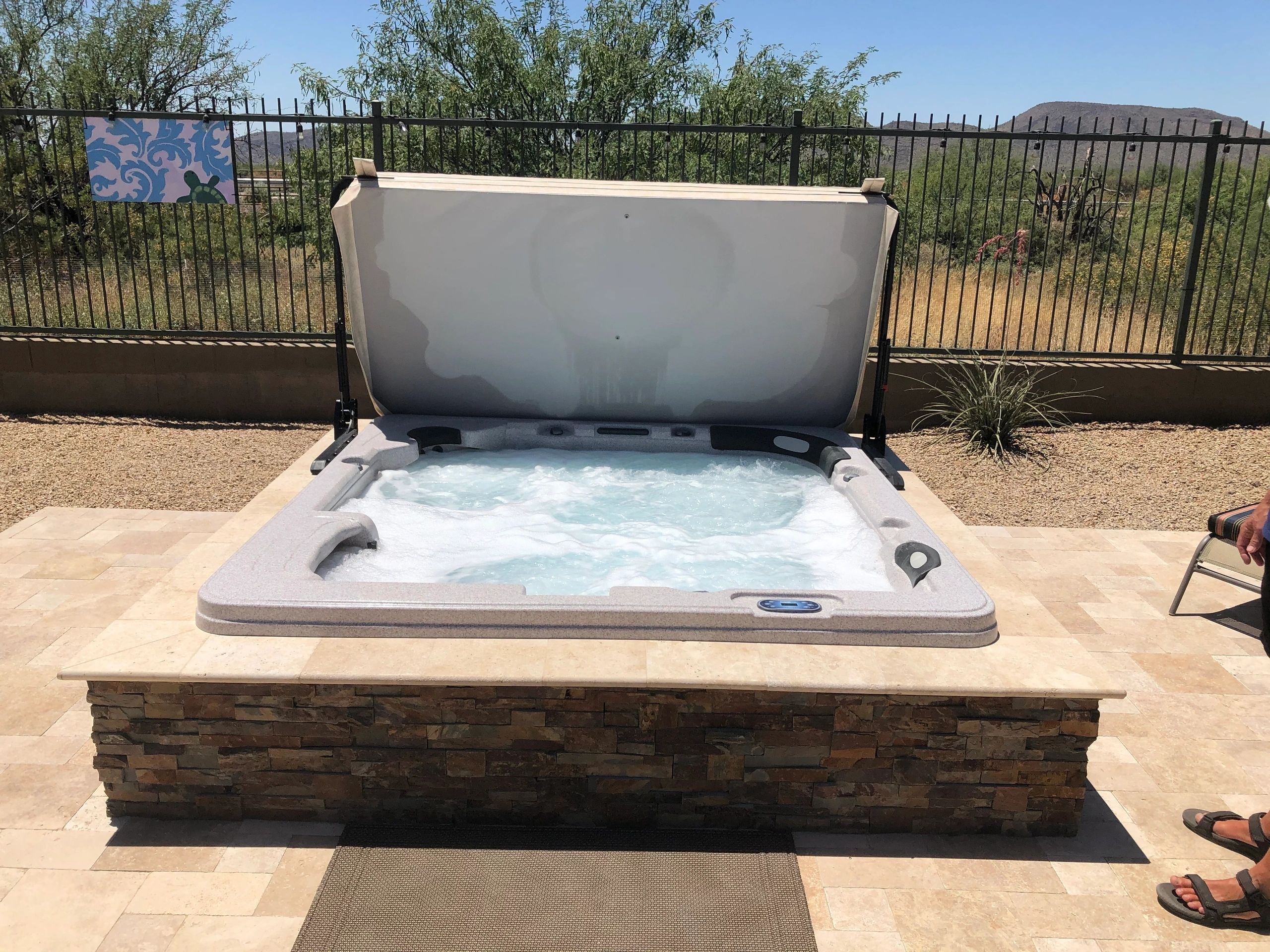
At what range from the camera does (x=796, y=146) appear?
6.04 m

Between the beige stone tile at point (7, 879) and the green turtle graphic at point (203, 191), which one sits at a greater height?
the green turtle graphic at point (203, 191)

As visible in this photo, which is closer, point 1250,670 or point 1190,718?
point 1190,718

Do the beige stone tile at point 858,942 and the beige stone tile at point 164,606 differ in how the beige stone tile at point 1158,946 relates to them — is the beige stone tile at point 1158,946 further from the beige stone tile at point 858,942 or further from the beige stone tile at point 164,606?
the beige stone tile at point 164,606

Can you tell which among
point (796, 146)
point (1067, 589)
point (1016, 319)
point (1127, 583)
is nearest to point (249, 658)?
point (1067, 589)

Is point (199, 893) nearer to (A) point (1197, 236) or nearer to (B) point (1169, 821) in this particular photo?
(B) point (1169, 821)

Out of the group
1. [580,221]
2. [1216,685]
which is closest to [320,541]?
[580,221]

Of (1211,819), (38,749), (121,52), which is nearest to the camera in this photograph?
(1211,819)

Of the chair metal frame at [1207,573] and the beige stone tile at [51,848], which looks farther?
the chair metal frame at [1207,573]

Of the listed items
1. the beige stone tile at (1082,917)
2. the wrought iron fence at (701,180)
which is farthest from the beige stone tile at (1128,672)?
the wrought iron fence at (701,180)

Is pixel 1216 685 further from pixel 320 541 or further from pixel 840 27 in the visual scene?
pixel 840 27

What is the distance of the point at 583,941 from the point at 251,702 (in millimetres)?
1008

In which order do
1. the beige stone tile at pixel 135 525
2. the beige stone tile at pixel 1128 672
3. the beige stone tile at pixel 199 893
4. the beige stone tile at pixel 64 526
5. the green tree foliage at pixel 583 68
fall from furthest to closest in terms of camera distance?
the green tree foliage at pixel 583 68 → the beige stone tile at pixel 135 525 → the beige stone tile at pixel 64 526 → the beige stone tile at pixel 1128 672 → the beige stone tile at pixel 199 893

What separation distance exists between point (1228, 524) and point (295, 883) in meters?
3.50

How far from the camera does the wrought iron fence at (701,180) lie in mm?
6055
